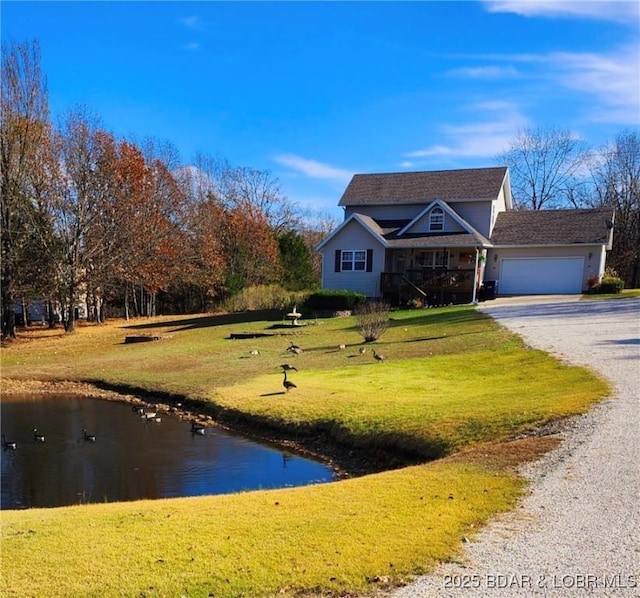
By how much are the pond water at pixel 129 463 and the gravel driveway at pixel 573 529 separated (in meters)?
4.15

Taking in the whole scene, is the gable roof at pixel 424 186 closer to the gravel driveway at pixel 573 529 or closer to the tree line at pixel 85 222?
the tree line at pixel 85 222

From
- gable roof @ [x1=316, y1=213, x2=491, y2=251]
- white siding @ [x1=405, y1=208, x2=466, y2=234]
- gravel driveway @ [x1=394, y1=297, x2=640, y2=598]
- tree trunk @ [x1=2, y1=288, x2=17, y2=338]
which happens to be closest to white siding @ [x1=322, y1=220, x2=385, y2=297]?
gable roof @ [x1=316, y1=213, x2=491, y2=251]

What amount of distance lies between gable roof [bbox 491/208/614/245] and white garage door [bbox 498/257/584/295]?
1.12 meters

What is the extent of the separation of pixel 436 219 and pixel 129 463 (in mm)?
24463

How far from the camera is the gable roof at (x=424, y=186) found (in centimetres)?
3194

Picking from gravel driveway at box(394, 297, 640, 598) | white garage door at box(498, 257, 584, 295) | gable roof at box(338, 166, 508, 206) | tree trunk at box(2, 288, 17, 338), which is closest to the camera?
gravel driveway at box(394, 297, 640, 598)

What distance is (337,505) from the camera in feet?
18.9

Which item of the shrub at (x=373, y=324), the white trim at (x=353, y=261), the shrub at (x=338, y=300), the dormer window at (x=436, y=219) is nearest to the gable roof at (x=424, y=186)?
the dormer window at (x=436, y=219)

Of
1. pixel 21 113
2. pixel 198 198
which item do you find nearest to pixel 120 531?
pixel 21 113

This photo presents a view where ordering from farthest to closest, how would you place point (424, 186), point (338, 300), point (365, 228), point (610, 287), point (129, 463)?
point (424, 186) → point (365, 228) → point (610, 287) → point (338, 300) → point (129, 463)

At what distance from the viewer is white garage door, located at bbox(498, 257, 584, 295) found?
3016 centimetres

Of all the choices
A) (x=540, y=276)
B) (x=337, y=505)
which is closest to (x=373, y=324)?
(x=337, y=505)

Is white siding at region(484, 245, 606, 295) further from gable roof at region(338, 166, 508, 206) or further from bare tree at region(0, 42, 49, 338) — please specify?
bare tree at region(0, 42, 49, 338)

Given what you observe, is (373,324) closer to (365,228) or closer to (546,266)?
(365,228)
